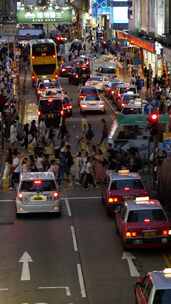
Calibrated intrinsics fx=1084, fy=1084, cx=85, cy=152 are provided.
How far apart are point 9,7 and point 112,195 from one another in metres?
155

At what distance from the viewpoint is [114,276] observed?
2252cm

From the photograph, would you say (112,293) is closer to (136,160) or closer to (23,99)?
(136,160)

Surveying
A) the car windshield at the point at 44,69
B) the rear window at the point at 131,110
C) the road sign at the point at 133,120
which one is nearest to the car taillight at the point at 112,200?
the road sign at the point at 133,120

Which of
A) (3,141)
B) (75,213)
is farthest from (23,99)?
(75,213)

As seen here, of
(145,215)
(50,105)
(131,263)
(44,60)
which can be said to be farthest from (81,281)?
(44,60)

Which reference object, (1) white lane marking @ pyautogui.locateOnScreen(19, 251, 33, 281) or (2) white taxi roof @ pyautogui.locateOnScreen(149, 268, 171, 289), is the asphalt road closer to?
(1) white lane marking @ pyautogui.locateOnScreen(19, 251, 33, 281)

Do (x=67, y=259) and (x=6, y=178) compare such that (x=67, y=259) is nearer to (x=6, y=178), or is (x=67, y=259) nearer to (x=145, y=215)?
(x=145, y=215)

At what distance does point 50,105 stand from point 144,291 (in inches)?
1618

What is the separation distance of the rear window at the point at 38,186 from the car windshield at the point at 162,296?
556 inches

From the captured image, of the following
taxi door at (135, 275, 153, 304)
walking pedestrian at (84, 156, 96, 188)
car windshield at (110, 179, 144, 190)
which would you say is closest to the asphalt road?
car windshield at (110, 179, 144, 190)

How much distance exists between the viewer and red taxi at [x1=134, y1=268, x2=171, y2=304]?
1611cm

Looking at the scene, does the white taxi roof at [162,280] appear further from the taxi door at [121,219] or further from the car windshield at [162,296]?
the taxi door at [121,219]

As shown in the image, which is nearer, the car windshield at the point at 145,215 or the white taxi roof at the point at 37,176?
the car windshield at the point at 145,215

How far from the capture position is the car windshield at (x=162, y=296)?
16062 mm
